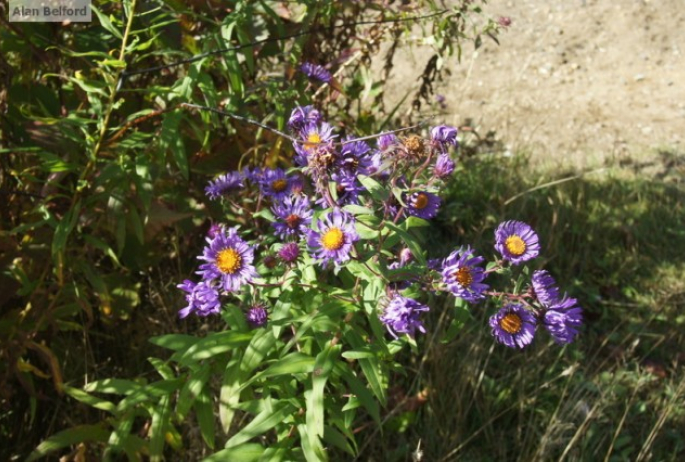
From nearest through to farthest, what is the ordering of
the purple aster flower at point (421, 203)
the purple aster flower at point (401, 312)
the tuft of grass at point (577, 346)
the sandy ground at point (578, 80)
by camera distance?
the purple aster flower at point (401, 312) → the purple aster flower at point (421, 203) → the tuft of grass at point (577, 346) → the sandy ground at point (578, 80)

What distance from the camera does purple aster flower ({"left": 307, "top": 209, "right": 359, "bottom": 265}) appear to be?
149cm

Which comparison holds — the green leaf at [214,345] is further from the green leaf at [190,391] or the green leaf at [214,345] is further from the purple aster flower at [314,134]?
the purple aster flower at [314,134]

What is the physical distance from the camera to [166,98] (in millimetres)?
2045

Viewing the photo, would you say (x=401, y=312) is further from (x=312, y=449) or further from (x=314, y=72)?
(x=314, y=72)

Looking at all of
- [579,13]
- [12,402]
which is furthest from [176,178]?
[579,13]

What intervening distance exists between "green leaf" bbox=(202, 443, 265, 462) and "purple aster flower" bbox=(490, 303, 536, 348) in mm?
560

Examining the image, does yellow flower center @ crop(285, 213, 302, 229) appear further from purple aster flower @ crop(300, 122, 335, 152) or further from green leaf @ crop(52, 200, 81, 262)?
green leaf @ crop(52, 200, 81, 262)

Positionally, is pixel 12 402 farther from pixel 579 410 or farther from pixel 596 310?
pixel 596 310

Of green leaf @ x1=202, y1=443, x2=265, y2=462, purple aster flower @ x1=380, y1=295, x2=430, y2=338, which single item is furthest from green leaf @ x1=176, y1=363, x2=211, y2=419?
purple aster flower @ x1=380, y1=295, x2=430, y2=338

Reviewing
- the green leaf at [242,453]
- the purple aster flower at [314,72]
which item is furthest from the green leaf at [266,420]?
the purple aster flower at [314,72]

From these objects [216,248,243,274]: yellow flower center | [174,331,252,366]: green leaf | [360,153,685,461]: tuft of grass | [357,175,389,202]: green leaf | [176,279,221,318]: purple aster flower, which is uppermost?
[357,175,389,202]: green leaf

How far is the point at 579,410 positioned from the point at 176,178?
55.0 inches

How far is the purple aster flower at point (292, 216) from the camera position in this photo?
65.1 inches

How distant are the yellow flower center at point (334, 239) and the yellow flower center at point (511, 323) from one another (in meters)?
0.37
